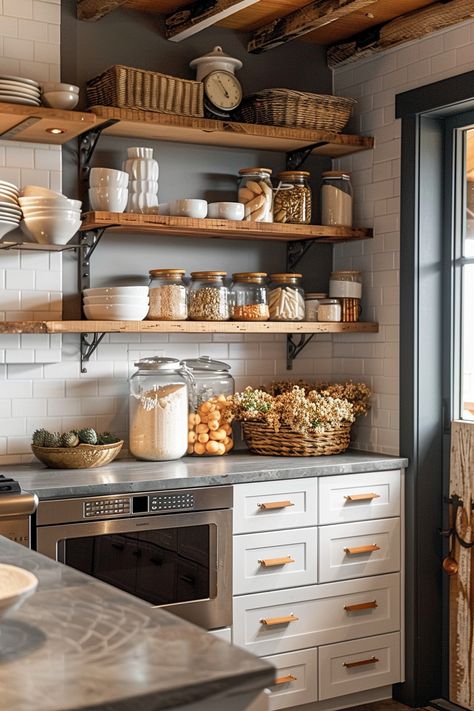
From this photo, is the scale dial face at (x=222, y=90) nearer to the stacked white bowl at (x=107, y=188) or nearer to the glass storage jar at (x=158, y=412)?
the stacked white bowl at (x=107, y=188)

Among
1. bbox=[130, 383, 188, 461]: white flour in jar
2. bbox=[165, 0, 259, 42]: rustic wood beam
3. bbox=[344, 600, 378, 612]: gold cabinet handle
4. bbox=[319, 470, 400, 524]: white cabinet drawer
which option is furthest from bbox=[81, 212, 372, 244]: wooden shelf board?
bbox=[344, 600, 378, 612]: gold cabinet handle

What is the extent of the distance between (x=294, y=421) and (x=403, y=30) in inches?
69.3

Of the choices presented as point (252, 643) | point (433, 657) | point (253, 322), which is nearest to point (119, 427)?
point (253, 322)

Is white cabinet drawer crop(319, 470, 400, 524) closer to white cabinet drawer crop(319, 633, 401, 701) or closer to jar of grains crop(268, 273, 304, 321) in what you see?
white cabinet drawer crop(319, 633, 401, 701)

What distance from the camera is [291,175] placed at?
4.51m

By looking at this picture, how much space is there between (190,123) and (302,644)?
220cm

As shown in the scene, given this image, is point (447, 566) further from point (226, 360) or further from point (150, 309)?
point (150, 309)

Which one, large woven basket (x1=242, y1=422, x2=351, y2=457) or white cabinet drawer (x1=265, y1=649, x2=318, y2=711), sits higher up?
large woven basket (x1=242, y1=422, x2=351, y2=457)

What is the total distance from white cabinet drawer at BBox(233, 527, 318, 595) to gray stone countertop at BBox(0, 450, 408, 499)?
0.79ft

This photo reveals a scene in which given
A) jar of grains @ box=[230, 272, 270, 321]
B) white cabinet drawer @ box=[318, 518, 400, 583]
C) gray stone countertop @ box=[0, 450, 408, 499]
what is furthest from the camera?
jar of grains @ box=[230, 272, 270, 321]

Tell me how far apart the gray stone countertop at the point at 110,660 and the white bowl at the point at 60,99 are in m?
2.42

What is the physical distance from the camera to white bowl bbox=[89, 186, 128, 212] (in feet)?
13.1

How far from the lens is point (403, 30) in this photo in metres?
4.27

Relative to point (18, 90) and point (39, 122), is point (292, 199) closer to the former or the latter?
point (39, 122)
